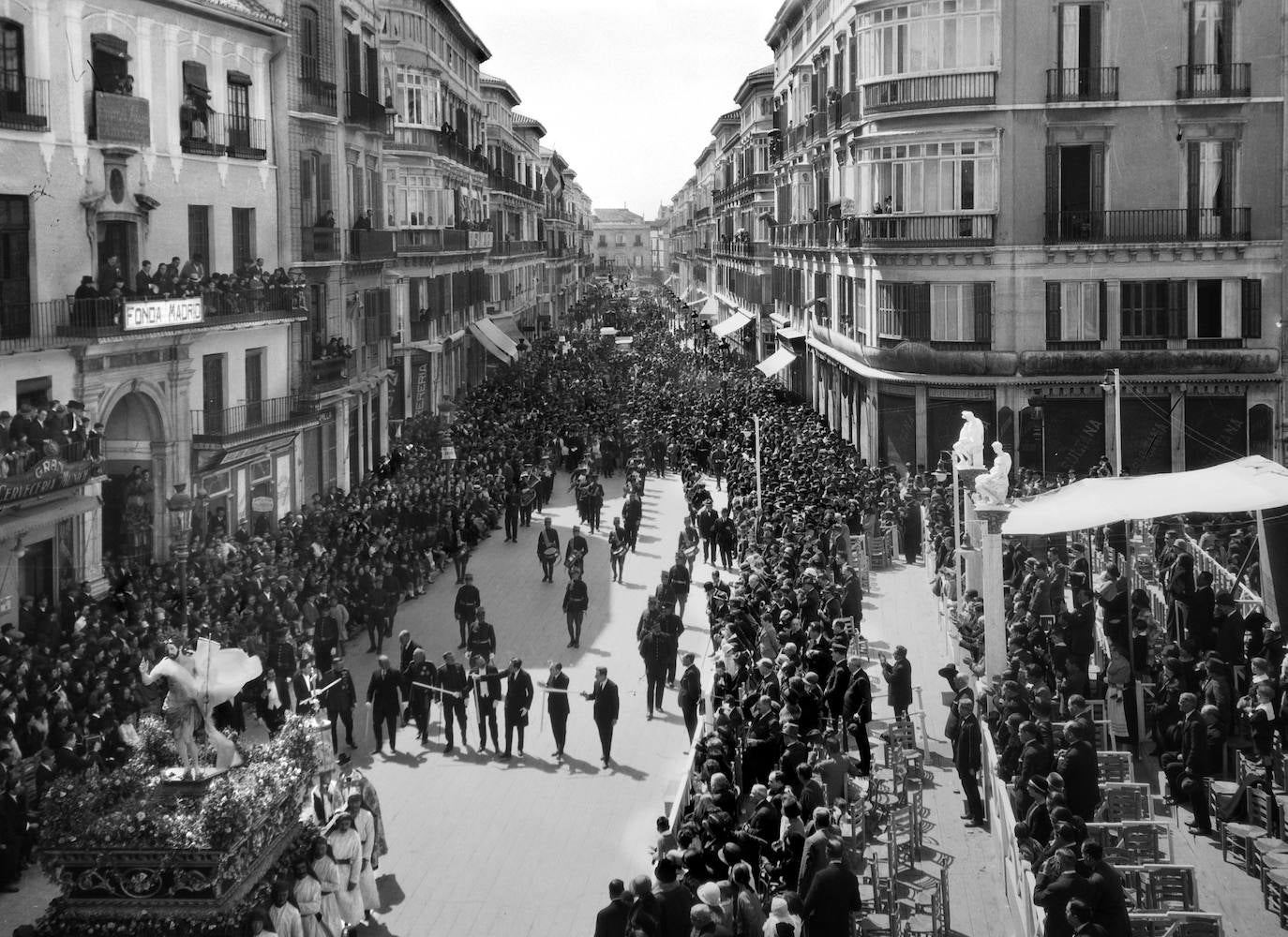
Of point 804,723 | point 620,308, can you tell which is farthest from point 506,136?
point 804,723

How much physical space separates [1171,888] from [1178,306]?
2623 cm

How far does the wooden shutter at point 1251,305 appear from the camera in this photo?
35719mm

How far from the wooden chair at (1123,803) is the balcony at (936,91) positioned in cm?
2490

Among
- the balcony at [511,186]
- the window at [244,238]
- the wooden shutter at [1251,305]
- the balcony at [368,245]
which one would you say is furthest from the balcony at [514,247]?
the wooden shutter at [1251,305]

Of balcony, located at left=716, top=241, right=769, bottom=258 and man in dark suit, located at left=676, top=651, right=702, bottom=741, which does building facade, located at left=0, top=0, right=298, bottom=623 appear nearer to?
man in dark suit, located at left=676, top=651, right=702, bottom=741

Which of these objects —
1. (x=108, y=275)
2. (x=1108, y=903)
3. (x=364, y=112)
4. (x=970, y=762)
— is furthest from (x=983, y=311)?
(x=1108, y=903)

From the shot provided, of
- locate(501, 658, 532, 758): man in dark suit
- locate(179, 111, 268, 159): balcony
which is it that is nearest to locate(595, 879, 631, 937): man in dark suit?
locate(501, 658, 532, 758): man in dark suit

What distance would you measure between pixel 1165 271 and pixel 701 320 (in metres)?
72.8

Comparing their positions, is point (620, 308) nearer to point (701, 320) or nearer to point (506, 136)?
point (701, 320)

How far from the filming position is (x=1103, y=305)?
3662 centimetres

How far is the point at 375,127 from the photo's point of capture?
41.3m

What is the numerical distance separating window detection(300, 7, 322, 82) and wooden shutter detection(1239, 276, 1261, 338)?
22930mm

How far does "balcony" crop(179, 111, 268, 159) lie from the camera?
98.8 ft

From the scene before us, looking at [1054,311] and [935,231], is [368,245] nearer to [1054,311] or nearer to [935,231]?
[935,231]
